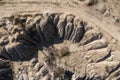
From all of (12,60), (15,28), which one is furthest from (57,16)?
(12,60)

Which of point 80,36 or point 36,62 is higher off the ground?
point 80,36

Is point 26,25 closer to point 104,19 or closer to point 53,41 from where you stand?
point 53,41

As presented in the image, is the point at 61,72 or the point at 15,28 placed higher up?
the point at 15,28

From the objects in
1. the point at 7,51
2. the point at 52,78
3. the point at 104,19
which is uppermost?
the point at 104,19

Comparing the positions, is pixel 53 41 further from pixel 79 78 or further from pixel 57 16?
pixel 79 78

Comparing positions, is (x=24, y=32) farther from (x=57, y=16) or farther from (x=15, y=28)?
(x=57, y=16)

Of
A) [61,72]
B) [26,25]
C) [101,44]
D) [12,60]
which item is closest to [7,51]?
[12,60]
